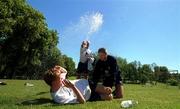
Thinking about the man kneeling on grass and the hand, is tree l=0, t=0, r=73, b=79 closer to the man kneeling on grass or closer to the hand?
the man kneeling on grass

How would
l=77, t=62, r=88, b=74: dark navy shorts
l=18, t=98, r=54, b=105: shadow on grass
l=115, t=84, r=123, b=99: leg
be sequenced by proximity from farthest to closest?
l=77, t=62, r=88, b=74: dark navy shorts < l=115, t=84, r=123, b=99: leg < l=18, t=98, r=54, b=105: shadow on grass

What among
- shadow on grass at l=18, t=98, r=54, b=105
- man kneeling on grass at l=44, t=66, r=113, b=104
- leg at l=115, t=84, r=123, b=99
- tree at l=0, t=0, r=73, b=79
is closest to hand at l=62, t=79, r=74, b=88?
man kneeling on grass at l=44, t=66, r=113, b=104

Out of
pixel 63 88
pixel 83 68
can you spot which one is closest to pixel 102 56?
pixel 63 88

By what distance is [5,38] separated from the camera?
6838 cm

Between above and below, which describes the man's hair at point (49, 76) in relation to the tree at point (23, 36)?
below

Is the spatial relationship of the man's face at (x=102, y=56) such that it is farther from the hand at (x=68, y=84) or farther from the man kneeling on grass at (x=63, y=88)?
the hand at (x=68, y=84)

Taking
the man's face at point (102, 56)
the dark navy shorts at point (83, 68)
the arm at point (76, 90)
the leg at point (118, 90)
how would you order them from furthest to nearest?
1. the dark navy shorts at point (83, 68)
2. the leg at point (118, 90)
3. the man's face at point (102, 56)
4. the arm at point (76, 90)

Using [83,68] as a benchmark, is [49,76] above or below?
below

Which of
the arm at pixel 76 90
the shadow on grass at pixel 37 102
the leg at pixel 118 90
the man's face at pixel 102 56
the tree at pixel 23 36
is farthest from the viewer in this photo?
the tree at pixel 23 36

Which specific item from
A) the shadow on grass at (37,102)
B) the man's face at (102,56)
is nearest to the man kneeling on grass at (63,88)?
the shadow on grass at (37,102)

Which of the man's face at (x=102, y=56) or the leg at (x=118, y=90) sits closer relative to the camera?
the man's face at (x=102, y=56)

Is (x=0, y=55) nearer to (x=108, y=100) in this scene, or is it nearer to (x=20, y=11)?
(x=20, y=11)

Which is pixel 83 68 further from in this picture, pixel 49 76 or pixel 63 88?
pixel 49 76

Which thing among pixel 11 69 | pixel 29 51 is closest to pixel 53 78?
pixel 29 51
